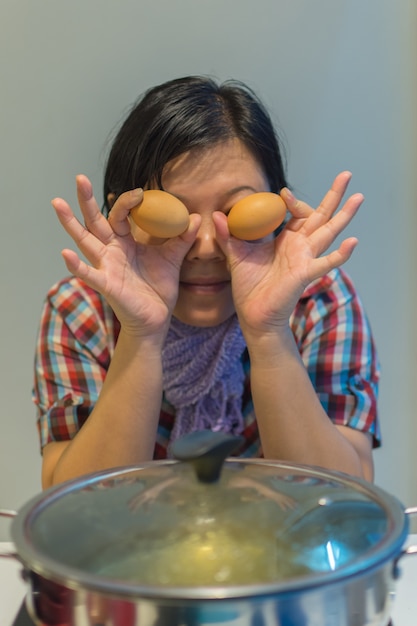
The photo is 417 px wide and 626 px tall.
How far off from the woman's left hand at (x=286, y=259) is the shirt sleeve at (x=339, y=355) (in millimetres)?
161

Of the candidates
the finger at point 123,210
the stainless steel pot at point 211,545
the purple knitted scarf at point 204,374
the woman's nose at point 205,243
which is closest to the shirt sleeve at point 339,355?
the purple knitted scarf at point 204,374

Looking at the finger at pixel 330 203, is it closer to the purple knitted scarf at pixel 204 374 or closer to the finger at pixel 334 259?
the finger at pixel 334 259

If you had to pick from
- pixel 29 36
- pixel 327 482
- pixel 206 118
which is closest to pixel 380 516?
pixel 327 482

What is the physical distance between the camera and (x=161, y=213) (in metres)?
0.82

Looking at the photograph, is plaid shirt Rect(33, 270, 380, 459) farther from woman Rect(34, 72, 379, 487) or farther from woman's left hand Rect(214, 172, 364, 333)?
woman's left hand Rect(214, 172, 364, 333)

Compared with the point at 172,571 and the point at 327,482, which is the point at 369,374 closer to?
the point at 327,482

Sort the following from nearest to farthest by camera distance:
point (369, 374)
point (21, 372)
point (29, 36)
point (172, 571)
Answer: point (172, 571)
point (369, 374)
point (29, 36)
point (21, 372)

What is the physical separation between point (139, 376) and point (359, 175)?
0.74 metres

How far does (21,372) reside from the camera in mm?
1452

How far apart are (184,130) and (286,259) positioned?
0.21 m

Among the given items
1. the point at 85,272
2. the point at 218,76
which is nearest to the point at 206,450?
the point at 85,272

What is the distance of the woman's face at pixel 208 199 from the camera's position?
2.87 feet

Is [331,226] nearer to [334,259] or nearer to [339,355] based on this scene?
[334,259]

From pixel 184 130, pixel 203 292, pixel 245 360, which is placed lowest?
pixel 245 360
